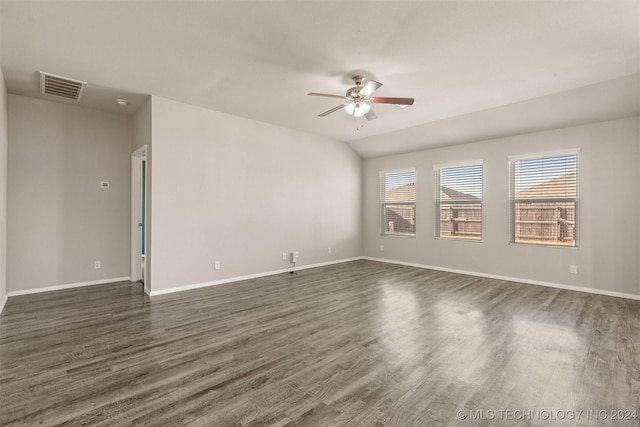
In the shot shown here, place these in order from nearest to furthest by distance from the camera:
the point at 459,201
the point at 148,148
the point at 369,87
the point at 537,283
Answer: the point at 369,87 → the point at 148,148 → the point at 537,283 → the point at 459,201

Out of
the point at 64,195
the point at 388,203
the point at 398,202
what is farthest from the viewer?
the point at 388,203

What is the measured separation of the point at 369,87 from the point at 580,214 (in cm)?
403

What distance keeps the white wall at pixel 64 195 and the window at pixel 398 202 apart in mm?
5414

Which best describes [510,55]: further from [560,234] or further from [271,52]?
[560,234]

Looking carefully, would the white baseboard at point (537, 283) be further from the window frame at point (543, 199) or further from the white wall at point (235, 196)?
the white wall at point (235, 196)

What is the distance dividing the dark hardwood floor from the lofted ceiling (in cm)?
284

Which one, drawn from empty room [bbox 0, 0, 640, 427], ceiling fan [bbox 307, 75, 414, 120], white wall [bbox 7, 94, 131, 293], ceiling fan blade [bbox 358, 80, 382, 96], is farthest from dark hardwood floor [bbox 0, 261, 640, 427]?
ceiling fan blade [bbox 358, 80, 382, 96]

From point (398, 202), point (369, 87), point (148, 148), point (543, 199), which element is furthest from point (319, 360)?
point (398, 202)

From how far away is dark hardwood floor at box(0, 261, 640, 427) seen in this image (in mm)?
1829

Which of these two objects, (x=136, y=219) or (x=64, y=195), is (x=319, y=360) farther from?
(x=64, y=195)

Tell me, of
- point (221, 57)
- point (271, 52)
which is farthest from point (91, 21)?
point (271, 52)

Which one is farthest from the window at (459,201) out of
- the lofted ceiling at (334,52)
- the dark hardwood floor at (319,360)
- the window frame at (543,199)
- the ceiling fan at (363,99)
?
the ceiling fan at (363,99)

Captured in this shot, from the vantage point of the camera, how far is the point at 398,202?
23.2 feet

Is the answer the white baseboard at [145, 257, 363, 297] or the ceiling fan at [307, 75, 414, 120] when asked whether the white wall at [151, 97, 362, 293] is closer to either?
the white baseboard at [145, 257, 363, 297]
